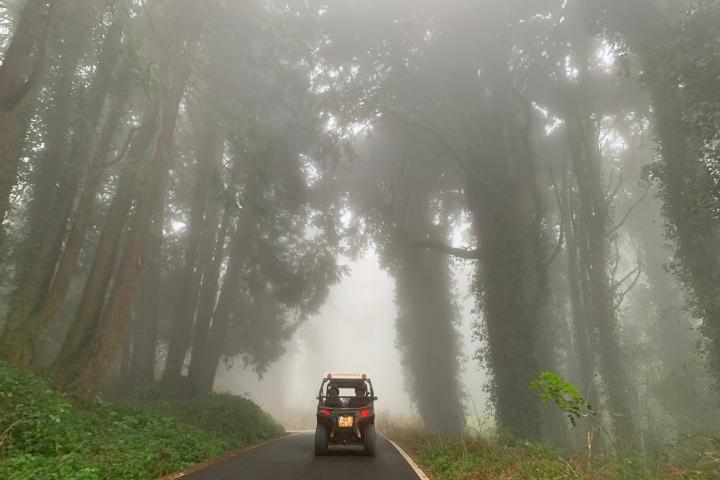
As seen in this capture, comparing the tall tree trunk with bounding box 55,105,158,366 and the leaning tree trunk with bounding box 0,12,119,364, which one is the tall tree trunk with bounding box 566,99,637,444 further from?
the leaning tree trunk with bounding box 0,12,119,364

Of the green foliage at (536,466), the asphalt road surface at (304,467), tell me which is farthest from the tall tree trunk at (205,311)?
the green foliage at (536,466)

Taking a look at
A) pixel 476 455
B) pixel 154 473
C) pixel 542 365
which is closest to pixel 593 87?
pixel 542 365

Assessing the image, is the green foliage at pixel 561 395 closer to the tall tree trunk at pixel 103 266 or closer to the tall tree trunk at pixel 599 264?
the tall tree trunk at pixel 103 266

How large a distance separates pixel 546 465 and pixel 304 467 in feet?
13.8

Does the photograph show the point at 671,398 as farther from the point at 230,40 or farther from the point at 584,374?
the point at 230,40

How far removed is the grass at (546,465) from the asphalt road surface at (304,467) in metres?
0.80

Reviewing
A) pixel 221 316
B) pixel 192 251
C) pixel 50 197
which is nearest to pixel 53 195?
Answer: pixel 50 197

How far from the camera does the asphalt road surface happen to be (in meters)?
6.88

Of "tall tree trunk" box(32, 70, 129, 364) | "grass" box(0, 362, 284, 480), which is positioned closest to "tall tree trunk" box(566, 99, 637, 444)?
"grass" box(0, 362, 284, 480)

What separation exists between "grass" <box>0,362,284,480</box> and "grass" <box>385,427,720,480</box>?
4.73 meters

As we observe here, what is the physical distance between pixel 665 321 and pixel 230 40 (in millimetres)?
28854

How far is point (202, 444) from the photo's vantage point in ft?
30.0

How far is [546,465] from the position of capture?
20.5 feet

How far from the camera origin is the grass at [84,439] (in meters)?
5.13
